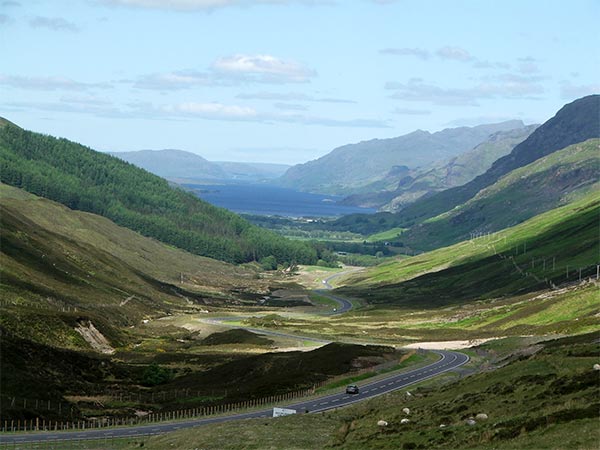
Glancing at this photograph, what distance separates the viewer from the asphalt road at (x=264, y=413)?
8269 cm

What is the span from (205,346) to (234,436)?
110815 mm

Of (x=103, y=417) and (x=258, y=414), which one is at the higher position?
(x=258, y=414)

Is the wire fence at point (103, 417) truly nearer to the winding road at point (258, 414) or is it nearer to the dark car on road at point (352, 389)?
the winding road at point (258, 414)

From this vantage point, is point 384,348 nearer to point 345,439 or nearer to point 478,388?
point 478,388

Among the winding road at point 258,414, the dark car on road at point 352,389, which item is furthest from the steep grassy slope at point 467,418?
the dark car on road at point 352,389

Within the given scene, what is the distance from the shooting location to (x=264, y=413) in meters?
91.1

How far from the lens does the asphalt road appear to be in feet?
271

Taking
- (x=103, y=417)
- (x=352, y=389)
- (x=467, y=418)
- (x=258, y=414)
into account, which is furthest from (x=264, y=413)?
(x=467, y=418)

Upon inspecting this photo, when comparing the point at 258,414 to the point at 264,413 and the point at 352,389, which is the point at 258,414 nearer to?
the point at 264,413

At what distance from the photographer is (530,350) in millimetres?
113562

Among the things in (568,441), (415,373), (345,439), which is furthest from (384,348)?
(568,441)

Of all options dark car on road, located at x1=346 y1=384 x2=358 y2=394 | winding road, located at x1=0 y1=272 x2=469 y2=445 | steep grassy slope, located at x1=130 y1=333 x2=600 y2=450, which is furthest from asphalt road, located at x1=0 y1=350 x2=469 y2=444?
steep grassy slope, located at x1=130 y1=333 x2=600 y2=450

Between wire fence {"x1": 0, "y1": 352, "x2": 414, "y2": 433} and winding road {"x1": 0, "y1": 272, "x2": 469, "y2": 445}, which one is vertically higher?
winding road {"x1": 0, "y1": 272, "x2": 469, "y2": 445}

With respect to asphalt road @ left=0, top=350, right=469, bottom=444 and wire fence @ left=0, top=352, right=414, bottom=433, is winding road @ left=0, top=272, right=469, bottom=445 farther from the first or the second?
wire fence @ left=0, top=352, right=414, bottom=433
